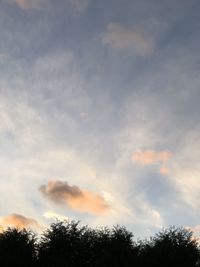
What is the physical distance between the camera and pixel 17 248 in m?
67.1

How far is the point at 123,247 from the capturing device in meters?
65.5

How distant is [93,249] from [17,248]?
1401cm

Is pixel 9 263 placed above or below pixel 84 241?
below

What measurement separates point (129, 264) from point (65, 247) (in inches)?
500

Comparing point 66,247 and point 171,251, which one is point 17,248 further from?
point 171,251

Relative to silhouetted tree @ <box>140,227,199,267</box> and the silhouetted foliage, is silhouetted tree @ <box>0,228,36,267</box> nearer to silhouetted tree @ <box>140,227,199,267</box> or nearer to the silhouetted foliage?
the silhouetted foliage

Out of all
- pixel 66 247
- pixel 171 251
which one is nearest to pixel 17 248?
pixel 66 247

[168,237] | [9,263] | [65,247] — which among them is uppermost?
[168,237]

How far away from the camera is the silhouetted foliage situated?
205ft

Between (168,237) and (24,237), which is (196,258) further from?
(24,237)

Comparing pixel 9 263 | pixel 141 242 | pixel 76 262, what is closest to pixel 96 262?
pixel 76 262

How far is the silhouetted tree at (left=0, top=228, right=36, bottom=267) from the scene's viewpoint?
64.4 meters

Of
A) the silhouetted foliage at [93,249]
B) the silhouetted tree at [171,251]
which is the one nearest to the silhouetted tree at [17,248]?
the silhouetted foliage at [93,249]

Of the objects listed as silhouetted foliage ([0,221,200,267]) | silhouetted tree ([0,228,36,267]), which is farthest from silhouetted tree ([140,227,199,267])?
silhouetted tree ([0,228,36,267])
